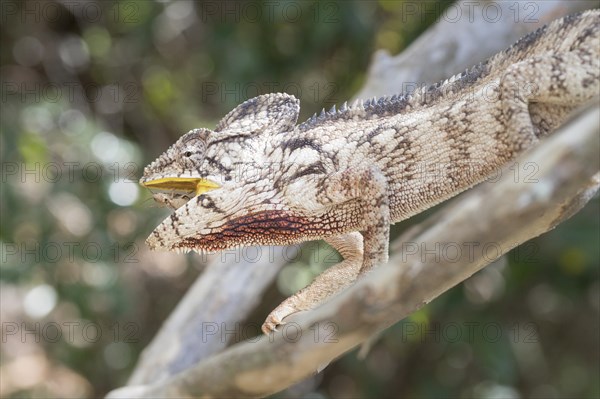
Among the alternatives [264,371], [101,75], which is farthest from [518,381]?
[264,371]

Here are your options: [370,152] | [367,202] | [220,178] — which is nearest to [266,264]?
[220,178]

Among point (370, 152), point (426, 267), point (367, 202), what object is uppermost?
point (370, 152)

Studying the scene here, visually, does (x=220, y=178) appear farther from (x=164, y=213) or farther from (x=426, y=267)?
(x=164, y=213)

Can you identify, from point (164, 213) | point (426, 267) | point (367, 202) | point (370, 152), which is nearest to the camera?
point (426, 267)

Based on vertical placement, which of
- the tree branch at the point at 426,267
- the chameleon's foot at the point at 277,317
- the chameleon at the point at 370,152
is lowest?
the chameleon's foot at the point at 277,317

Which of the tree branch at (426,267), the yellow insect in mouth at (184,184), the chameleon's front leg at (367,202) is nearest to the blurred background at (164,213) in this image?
the yellow insect in mouth at (184,184)

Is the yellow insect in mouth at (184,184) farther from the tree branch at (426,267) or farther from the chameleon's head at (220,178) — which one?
the tree branch at (426,267)

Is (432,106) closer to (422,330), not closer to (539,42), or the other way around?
(539,42)
